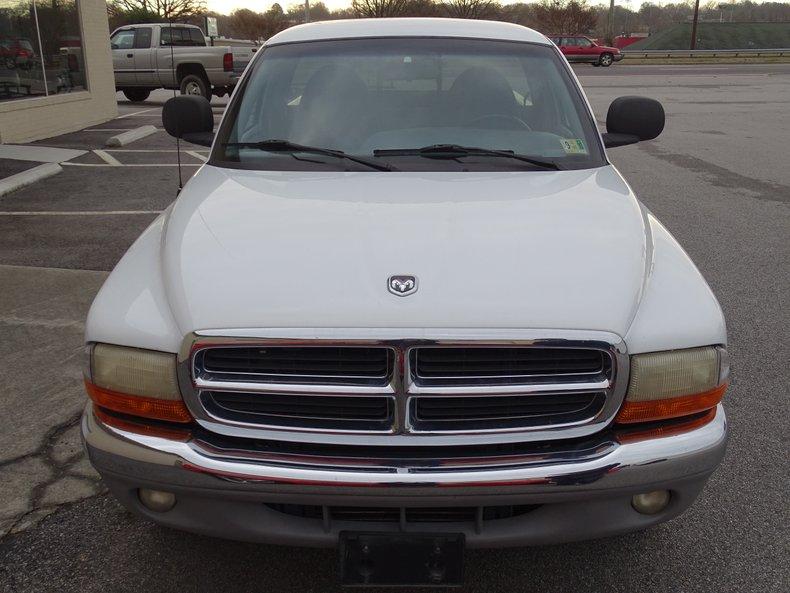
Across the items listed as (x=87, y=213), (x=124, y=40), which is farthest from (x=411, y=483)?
(x=124, y=40)

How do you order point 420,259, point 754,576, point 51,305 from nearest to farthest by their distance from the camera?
point 420,259 → point 754,576 → point 51,305

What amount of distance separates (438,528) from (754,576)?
4.06 feet

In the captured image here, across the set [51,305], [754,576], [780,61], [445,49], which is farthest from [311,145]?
[780,61]

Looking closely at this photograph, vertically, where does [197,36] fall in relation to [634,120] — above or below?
above

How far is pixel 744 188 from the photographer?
9.45 metres

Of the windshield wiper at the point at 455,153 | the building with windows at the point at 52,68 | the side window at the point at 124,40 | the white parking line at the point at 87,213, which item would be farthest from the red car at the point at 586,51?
the windshield wiper at the point at 455,153

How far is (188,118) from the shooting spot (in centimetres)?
394

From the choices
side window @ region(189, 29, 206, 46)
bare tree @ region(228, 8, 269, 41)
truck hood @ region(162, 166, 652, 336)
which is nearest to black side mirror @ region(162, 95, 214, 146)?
truck hood @ region(162, 166, 652, 336)

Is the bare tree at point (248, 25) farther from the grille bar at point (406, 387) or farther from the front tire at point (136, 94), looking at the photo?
the grille bar at point (406, 387)

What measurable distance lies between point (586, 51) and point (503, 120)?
41288mm

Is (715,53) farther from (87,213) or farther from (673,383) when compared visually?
(673,383)

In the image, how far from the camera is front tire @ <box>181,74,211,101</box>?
61.5 ft

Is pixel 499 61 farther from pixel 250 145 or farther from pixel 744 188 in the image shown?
pixel 744 188

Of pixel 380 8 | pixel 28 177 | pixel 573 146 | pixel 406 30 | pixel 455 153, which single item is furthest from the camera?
pixel 380 8
